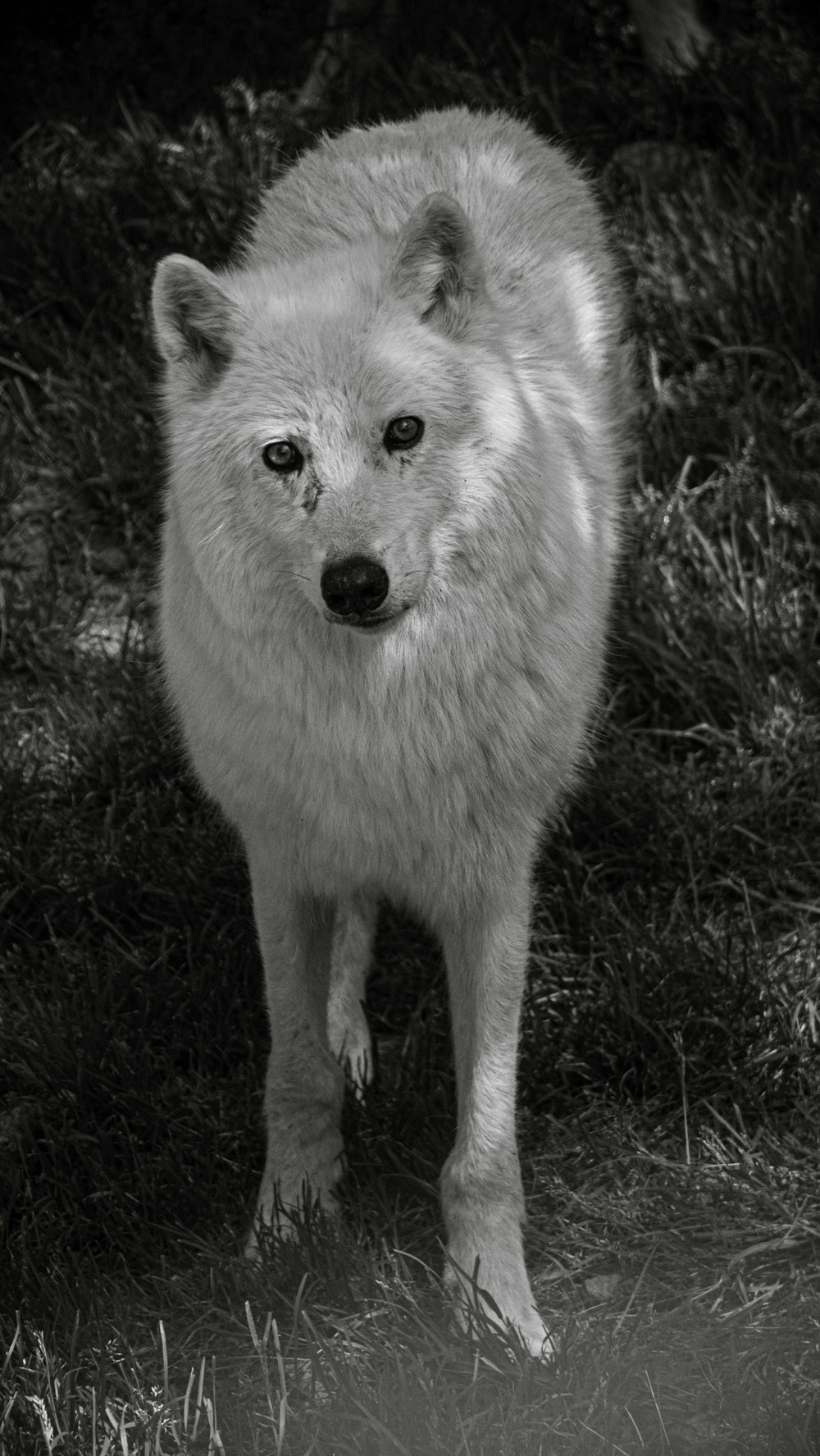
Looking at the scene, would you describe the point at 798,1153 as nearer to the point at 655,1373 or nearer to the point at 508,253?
the point at 655,1373

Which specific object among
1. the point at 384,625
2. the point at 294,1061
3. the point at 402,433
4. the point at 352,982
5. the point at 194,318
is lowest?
the point at 352,982

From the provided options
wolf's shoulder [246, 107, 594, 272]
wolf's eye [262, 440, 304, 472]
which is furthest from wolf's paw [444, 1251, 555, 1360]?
wolf's shoulder [246, 107, 594, 272]

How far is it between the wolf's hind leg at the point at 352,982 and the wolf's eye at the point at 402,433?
4.40 feet

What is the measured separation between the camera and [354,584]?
2.83 metres

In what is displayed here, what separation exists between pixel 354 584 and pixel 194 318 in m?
0.78

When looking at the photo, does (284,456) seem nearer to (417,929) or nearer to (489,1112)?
(489,1112)

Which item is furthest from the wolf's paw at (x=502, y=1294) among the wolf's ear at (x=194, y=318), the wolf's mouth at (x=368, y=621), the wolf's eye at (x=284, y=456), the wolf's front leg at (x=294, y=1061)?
the wolf's ear at (x=194, y=318)

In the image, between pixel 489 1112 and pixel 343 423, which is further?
pixel 489 1112

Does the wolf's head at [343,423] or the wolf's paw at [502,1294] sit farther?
the wolf's paw at [502,1294]

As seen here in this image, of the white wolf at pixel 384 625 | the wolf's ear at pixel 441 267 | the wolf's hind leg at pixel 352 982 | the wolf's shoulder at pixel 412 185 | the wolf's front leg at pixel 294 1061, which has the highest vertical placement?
the wolf's ear at pixel 441 267

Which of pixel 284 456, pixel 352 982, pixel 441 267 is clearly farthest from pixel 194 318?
pixel 352 982

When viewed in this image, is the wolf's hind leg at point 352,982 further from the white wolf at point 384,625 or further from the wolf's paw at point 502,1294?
the wolf's paw at point 502,1294

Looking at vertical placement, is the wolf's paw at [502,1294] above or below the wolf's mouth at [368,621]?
below

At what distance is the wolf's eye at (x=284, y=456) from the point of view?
306 centimetres
